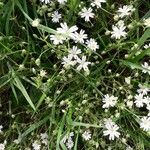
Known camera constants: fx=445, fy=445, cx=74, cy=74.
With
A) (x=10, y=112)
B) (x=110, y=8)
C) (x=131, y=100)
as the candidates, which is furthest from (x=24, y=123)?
(x=110, y=8)

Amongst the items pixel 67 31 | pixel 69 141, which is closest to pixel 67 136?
pixel 69 141

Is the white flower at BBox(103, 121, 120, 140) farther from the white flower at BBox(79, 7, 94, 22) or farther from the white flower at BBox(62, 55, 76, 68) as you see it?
the white flower at BBox(79, 7, 94, 22)

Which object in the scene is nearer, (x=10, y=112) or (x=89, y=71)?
(x=89, y=71)

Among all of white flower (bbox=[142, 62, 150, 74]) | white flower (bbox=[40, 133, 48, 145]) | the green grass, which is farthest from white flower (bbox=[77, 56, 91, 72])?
white flower (bbox=[40, 133, 48, 145])

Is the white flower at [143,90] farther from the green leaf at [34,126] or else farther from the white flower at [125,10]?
the green leaf at [34,126]

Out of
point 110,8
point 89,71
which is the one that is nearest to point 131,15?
point 110,8

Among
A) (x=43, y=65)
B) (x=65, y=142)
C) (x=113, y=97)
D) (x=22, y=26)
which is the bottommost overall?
(x=65, y=142)

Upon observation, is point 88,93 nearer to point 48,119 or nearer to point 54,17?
point 48,119

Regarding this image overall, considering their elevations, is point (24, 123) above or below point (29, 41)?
below
